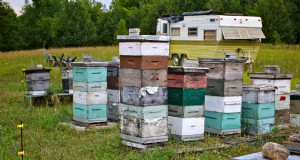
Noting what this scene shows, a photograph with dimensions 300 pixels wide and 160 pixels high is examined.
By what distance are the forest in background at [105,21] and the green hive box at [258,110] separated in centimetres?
2728

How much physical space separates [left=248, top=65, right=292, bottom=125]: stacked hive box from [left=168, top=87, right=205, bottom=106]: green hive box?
198 centimetres

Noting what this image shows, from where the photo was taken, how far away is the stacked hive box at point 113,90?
7.95m

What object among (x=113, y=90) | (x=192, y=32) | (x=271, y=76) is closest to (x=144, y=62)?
(x=113, y=90)

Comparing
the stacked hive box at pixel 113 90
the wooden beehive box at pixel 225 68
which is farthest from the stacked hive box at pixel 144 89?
the stacked hive box at pixel 113 90

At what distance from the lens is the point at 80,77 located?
7754mm

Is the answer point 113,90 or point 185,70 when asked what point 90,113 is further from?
point 185,70

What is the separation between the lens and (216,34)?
1822 centimetres

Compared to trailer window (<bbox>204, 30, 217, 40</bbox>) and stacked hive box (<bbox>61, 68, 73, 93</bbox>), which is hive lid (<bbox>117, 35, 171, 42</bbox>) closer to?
stacked hive box (<bbox>61, 68, 73, 93</bbox>)

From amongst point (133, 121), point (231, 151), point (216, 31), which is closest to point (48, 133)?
point (133, 121)

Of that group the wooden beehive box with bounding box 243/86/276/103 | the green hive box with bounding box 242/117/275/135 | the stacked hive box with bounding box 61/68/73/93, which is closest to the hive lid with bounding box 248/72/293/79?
the wooden beehive box with bounding box 243/86/276/103

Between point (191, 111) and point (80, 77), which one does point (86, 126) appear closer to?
point (80, 77)

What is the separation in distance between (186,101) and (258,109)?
152 centimetres

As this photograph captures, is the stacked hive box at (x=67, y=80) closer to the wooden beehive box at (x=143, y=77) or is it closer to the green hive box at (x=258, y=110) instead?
the wooden beehive box at (x=143, y=77)

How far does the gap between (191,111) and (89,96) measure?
7.58 feet
